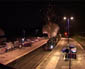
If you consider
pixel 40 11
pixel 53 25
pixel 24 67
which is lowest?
pixel 24 67

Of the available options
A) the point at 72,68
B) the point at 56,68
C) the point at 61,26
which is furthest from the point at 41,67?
the point at 61,26

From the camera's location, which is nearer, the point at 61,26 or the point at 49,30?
the point at 49,30

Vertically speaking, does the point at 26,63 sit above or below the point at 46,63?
below

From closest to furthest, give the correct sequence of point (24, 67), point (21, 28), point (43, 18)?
point (24, 67), point (21, 28), point (43, 18)

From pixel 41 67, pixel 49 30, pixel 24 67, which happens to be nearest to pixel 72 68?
pixel 41 67

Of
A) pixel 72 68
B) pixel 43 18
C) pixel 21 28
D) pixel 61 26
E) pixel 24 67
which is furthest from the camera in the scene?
pixel 61 26

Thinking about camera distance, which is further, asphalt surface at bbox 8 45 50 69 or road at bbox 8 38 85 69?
asphalt surface at bbox 8 45 50 69

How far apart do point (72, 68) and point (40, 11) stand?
94.4 metres

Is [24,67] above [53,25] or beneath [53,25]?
beneath

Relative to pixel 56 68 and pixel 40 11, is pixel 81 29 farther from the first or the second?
pixel 56 68

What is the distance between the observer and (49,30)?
108750 millimetres

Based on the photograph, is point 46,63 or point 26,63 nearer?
point 46,63

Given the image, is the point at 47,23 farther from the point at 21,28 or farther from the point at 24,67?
the point at 24,67

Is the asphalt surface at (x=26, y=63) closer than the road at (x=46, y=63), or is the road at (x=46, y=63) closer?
the road at (x=46, y=63)
